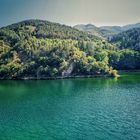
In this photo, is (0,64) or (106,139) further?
(0,64)

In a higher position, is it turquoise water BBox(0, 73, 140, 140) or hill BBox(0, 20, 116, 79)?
hill BBox(0, 20, 116, 79)

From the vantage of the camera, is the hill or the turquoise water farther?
the hill

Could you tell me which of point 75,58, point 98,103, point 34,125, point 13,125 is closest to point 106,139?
point 34,125

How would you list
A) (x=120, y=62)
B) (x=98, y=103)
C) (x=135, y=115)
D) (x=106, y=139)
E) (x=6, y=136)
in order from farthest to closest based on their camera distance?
1. (x=120, y=62)
2. (x=98, y=103)
3. (x=135, y=115)
4. (x=6, y=136)
5. (x=106, y=139)

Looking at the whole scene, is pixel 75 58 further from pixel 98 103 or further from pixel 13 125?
pixel 13 125

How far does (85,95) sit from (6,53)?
83989mm

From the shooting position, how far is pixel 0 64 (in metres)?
157

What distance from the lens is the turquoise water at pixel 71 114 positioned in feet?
169

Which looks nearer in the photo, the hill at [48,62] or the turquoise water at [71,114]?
the turquoise water at [71,114]

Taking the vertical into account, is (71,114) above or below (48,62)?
below

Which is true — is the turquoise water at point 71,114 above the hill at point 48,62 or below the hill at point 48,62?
below

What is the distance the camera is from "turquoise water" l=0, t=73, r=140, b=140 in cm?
5166

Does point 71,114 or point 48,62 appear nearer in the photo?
point 71,114

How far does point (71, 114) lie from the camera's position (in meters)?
66.9
